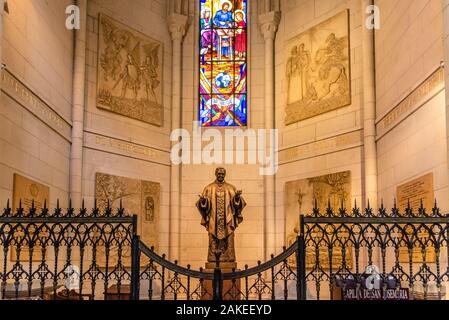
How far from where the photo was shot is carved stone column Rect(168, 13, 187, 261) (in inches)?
610

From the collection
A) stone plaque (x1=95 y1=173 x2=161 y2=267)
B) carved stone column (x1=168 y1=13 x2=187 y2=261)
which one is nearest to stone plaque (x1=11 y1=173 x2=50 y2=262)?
stone plaque (x1=95 y1=173 x2=161 y2=267)

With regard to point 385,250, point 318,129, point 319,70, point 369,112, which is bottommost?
point 385,250

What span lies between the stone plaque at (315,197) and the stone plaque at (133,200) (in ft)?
10.6

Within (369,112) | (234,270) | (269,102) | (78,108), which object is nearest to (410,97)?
(369,112)

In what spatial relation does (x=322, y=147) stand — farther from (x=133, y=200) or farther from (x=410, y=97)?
(x=133, y=200)

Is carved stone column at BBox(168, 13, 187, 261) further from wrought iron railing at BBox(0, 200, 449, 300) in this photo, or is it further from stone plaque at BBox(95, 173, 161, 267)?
wrought iron railing at BBox(0, 200, 449, 300)

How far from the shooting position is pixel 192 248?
15.7 metres

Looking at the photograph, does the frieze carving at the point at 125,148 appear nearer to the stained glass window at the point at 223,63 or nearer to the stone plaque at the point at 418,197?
the stained glass window at the point at 223,63

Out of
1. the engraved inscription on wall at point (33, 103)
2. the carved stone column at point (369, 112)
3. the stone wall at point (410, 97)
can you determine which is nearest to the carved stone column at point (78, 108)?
the engraved inscription on wall at point (33, 103)

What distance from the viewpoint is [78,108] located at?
45.2 ft

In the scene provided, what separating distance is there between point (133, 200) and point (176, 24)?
4.86m

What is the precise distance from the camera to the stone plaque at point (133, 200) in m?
14.1
